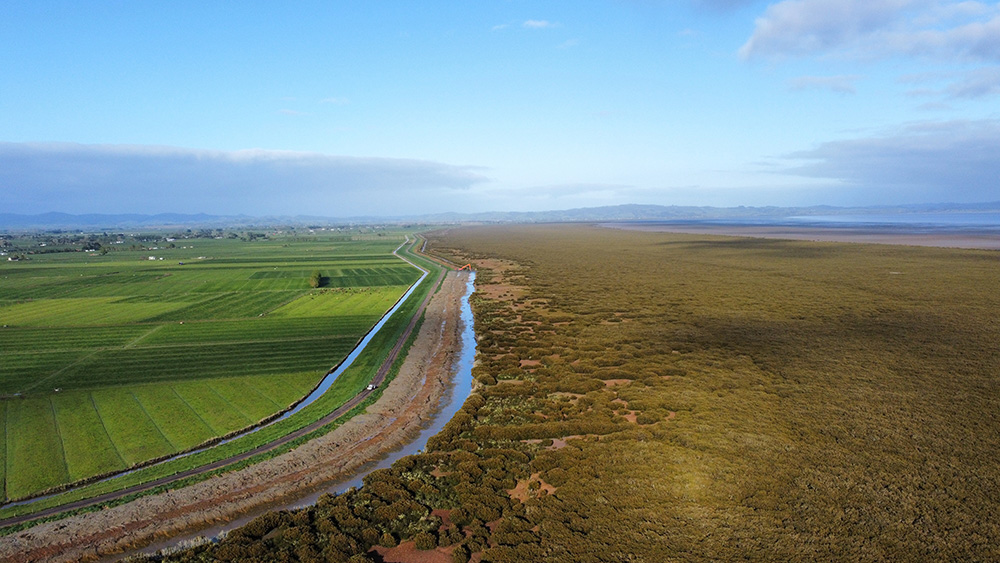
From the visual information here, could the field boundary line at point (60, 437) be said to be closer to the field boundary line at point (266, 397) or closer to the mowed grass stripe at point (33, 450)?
the mowed grass stripe at point (33, 450)

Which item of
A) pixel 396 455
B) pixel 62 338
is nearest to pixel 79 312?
pixel 62 338

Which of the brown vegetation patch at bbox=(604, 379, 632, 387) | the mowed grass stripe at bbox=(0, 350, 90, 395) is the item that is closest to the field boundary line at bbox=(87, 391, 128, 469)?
the mowed grass stripe at bbox=(0, 350, 90, 395)

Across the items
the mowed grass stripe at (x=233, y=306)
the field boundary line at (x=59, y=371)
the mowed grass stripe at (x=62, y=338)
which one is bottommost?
the field boundary line at (x=59, y=371)

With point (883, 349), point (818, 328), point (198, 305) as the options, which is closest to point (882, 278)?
point (818, 328)

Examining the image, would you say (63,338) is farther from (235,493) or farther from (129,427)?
(235,493)

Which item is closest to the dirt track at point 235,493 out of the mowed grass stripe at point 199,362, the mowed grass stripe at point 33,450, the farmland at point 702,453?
the farmland at point 702,453
